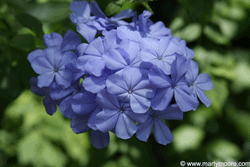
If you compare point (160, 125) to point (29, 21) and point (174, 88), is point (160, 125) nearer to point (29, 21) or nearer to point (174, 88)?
point (174, 88)

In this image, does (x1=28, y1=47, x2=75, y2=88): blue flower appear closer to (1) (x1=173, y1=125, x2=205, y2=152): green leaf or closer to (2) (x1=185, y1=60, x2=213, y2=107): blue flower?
(2) (x1=185, y1=60, x2=213, y2=107): blue flower

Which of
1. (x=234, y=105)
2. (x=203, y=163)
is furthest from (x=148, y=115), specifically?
(x=234, y=105)

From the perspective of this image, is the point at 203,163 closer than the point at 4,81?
No

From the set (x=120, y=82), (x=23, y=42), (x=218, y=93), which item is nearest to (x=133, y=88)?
(x=120, y=82)

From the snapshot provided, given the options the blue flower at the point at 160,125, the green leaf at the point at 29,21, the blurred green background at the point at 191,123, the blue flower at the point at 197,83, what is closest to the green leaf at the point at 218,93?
the blurred green background at the point at 191,123

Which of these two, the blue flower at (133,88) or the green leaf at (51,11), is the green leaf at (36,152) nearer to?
the green leaf at (51,11)

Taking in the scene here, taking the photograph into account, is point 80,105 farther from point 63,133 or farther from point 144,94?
point 63,133
